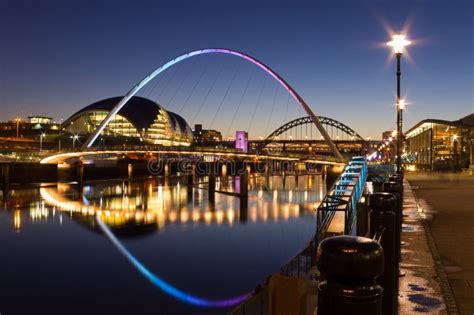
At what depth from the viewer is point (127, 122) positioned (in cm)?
14675

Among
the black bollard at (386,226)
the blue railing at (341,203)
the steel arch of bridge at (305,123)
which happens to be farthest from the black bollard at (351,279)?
the steel arch of bridge at (305,123)

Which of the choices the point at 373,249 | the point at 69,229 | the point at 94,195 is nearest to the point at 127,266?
the point at 69,229

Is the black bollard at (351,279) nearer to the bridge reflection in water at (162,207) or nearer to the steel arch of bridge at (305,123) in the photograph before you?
the bridge reflection in water at (162,207)

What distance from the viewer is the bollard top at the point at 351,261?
7.50ft

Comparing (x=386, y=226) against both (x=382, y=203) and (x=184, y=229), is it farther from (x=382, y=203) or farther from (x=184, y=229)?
(x=184, y=229)

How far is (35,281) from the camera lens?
22.8 meters

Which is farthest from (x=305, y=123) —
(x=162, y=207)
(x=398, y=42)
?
(x=398, y=42)

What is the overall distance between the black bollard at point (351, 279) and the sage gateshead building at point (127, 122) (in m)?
141

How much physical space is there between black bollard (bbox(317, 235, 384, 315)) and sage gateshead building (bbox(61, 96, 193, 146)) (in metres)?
141

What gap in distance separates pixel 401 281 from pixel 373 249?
19.2 feet

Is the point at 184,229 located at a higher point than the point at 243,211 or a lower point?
lower

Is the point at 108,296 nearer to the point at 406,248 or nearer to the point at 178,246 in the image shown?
the point at 178,246

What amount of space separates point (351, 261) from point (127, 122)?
487ft

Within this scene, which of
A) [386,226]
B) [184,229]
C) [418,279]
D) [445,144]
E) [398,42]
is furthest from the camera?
[445,144]
